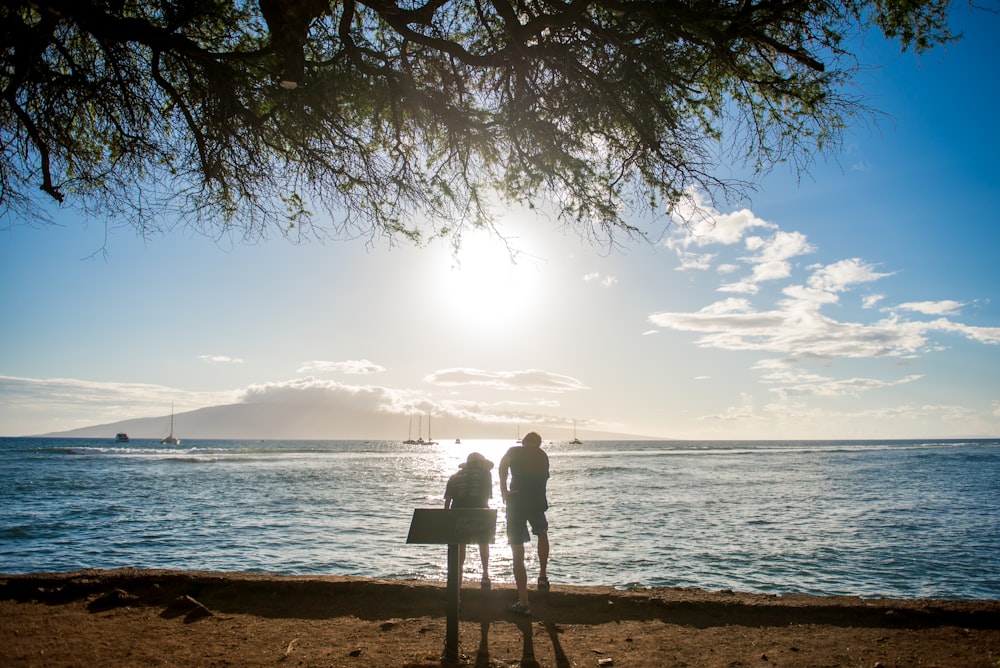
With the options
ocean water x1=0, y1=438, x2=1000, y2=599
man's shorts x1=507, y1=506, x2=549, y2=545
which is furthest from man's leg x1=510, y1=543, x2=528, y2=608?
ocean water x1=0, y1=438, x2=1000, y2=599

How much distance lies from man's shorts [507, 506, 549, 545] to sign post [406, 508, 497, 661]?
5.37 feet

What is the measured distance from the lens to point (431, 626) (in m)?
5.35

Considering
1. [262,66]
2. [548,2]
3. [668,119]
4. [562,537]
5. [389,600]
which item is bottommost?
[562,537]

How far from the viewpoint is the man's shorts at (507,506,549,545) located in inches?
244

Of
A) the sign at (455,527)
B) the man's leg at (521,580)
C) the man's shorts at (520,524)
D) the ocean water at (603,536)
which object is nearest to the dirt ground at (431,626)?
the man's leg at (521,580)

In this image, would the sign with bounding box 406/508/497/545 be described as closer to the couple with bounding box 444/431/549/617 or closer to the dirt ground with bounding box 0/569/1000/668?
the dirt ground with bounding box 0/569/1000/668

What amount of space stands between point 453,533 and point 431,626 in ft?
5.01

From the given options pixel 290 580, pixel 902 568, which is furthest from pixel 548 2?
pixel 902 568

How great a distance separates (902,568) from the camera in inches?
430

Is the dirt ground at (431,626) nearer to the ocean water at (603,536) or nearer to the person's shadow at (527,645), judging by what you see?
the person's shadow at (527,645)

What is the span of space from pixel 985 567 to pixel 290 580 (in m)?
12.5

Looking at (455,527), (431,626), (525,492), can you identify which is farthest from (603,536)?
(455,527)

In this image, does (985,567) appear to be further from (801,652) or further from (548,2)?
(548,2)

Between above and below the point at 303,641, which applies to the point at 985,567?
below
